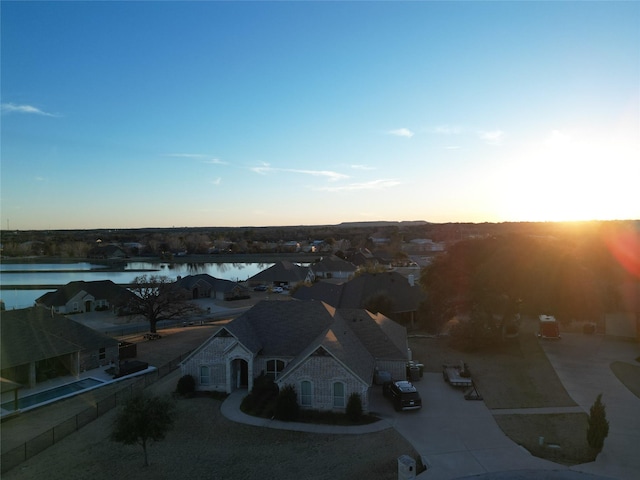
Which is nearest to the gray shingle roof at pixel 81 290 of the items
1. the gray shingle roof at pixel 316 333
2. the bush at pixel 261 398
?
the gray shingle roof at pixel 316 333

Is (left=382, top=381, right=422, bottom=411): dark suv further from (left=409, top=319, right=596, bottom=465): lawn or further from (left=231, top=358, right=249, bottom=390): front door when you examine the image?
(left=231, top=358, right=249, bottom=390): front door

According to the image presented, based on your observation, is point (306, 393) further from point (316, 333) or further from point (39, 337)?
point (39, 337)

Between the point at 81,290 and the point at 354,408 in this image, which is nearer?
the point at 354,408

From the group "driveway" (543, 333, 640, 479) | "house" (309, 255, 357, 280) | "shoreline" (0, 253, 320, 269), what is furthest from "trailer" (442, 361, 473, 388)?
"shoreline" (0, 253, 320, 269)

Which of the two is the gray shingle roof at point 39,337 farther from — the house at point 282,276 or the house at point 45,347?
the house at point 282,276

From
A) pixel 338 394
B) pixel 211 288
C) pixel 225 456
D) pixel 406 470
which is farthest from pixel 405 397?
pixel 211 288
